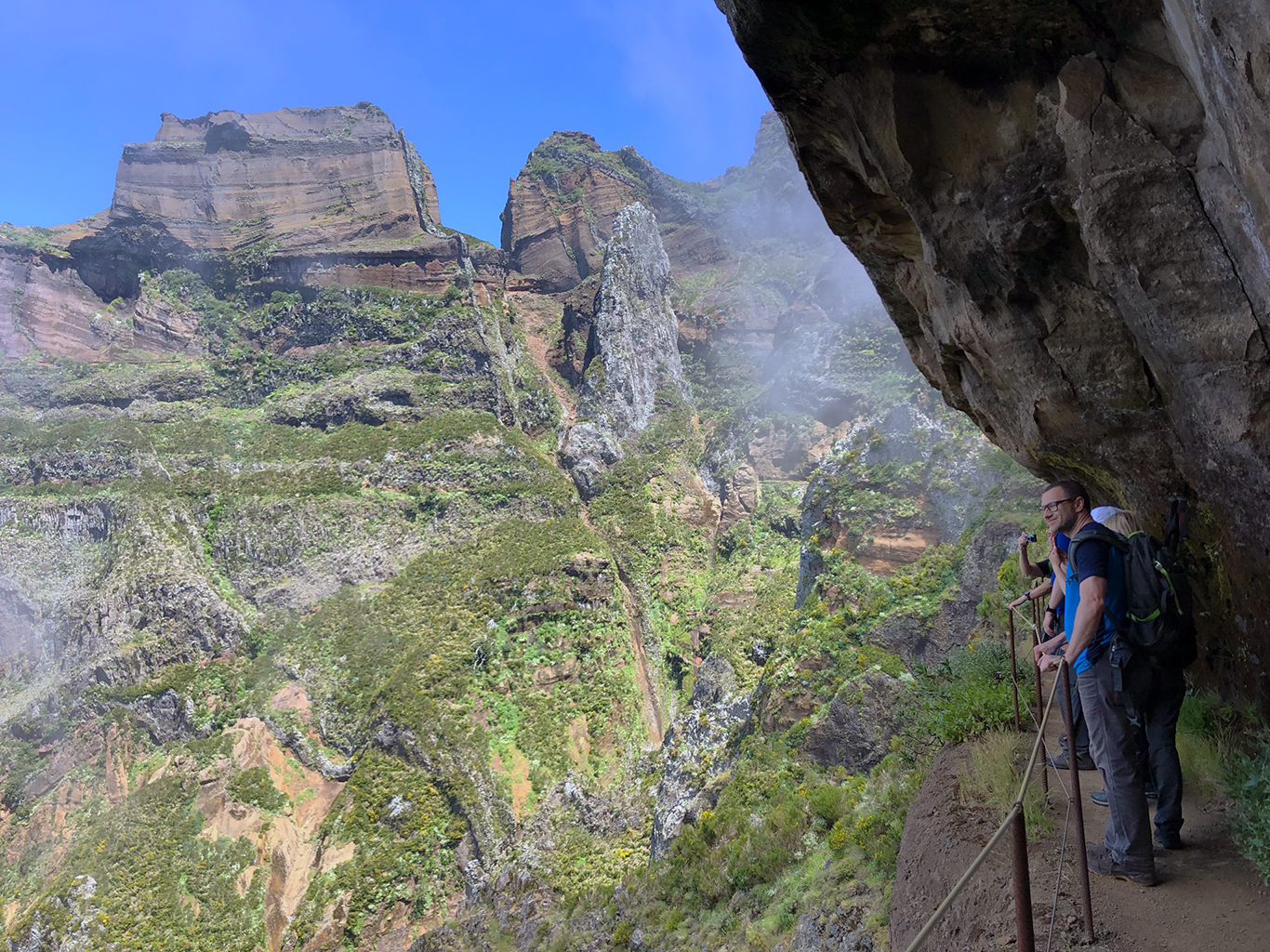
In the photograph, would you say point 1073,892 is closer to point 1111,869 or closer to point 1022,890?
point 1111,869

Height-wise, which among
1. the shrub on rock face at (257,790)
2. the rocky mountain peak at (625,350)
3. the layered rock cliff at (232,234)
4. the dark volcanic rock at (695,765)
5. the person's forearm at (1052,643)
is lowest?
the shrub on rock face at (257,790)

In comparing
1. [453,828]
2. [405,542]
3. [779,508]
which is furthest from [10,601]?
[779,508]

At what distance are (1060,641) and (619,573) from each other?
43519 mm

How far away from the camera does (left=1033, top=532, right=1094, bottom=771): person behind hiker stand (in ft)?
12.7

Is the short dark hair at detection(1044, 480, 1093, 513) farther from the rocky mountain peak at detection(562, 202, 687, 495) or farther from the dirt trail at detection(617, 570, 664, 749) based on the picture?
the rocky mountain peak at detection(562, 202, 687, 495)

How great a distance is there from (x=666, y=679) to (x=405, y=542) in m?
19.7

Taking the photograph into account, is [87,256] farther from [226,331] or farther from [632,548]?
[632,548]

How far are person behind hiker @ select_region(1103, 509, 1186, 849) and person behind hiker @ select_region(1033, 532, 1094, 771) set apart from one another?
34 cm

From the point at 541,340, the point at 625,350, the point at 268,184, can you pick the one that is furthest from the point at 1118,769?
the point at 268,184

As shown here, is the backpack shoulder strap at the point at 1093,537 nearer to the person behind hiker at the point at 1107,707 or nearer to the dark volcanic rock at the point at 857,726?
the person behind hiker at the point at 1107,707

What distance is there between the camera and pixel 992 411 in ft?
22.7

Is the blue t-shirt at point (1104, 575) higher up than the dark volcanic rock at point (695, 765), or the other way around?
the blue t-shirt at point (1104, 575)

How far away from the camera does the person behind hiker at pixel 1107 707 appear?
10.4 ft

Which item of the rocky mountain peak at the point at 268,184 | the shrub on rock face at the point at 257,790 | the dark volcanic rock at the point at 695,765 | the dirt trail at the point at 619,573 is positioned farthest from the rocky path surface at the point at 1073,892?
the rocky mountain peak at the point at 268,184
